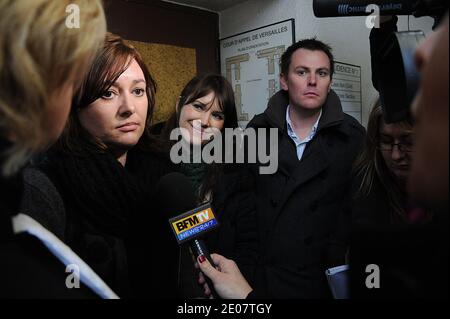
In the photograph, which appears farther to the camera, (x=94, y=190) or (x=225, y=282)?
(x=94, y=190)

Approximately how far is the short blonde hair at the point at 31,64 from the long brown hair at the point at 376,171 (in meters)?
0.86

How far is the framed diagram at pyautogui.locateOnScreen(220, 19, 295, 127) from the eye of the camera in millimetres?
2076

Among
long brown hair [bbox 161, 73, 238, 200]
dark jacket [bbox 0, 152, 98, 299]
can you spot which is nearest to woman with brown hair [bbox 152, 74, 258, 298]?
long brown hair [bbox 161, 73, 238, 200]

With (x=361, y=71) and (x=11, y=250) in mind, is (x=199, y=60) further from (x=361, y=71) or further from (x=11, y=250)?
(x=11, y=250)

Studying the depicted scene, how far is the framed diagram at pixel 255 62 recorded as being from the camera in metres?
2.08

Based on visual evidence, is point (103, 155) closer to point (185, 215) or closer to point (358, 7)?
point (185, 215)

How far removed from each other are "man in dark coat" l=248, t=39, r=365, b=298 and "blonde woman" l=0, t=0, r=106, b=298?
101 cm

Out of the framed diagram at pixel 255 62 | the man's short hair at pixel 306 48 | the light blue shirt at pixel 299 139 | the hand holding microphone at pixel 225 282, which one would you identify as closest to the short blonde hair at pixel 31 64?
the hand holding microphone at pixel 225 282

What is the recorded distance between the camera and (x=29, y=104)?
495mm

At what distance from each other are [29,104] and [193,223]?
0.40m

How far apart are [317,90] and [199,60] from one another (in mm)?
858

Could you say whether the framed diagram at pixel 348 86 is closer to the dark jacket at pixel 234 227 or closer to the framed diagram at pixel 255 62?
the framed diagram at pixel 255 62

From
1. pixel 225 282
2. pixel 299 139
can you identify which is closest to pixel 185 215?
pixel 225 282

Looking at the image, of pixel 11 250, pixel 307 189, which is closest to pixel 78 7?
pixel 11 250
